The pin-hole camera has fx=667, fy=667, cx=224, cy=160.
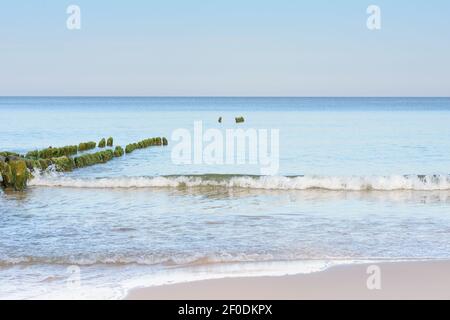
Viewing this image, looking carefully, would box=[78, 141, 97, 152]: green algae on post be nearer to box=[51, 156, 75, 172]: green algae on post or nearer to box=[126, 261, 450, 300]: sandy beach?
box=[51, 156, 75, 172]: green algae on post

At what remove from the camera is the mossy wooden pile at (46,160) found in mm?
18438

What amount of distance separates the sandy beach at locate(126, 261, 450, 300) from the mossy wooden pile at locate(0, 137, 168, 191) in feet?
37.1

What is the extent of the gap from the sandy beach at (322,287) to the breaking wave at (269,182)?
9671 mm

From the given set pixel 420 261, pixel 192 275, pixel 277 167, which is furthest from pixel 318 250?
pixel 277 167

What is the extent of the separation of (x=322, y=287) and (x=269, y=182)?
36.0 ft

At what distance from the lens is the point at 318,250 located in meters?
10.4

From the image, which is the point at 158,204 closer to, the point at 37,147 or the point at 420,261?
the point at 420,261

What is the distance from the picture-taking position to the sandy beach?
7852 millimetres

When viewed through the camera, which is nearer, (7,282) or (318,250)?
(7,282)

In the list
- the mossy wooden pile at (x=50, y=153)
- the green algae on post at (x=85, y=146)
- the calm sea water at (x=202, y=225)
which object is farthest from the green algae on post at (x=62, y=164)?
the green algae on post at (x=85, y=146)

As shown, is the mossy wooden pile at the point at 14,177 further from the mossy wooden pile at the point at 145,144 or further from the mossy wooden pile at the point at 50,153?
the mossy wooden pile at the point at 145,144

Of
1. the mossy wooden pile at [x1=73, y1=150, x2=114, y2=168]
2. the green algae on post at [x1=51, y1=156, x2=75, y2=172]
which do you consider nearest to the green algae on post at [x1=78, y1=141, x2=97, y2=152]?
the mossy wooden pile at [x1=73, y1=150, x2=114, y2=168]

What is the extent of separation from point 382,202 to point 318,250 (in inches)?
232

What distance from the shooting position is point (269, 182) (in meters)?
19.2
